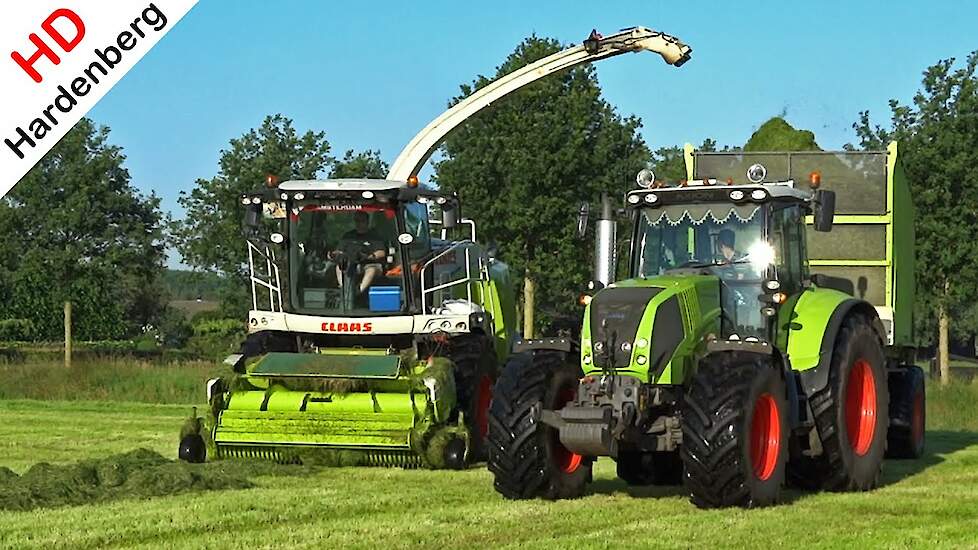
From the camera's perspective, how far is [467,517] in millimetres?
10633

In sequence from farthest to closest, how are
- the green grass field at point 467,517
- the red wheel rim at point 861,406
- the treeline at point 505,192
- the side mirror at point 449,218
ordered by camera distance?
the treeline at point 505,192 → the side mirror at point 449,218 → the red wheel rim at point 861,406 → the green grass field at point 467,517

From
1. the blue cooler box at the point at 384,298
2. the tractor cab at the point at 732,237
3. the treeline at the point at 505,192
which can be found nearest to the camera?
the tractor cab at the point at 732,237

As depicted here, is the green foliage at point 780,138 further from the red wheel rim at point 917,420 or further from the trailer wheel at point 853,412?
the trailer wheel at point 853,412

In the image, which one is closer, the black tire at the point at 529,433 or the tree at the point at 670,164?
the black tire at the point at 529,433

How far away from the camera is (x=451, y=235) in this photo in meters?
15.6

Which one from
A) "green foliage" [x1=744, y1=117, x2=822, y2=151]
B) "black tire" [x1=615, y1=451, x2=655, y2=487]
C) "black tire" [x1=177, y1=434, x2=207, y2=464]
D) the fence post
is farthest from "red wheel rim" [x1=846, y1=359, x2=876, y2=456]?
the fence post

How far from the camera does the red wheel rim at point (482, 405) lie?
1538 cm

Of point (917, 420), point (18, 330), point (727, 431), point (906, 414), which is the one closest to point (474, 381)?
point (906, 414)

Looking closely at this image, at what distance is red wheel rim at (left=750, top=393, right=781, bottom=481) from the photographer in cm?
1134

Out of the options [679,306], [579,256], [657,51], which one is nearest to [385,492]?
[679,306]

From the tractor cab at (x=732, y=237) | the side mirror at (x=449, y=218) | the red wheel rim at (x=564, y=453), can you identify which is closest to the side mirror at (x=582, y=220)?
the tractor cab at (x=732, y=237)

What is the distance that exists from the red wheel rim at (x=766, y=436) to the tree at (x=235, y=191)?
22.1 metres

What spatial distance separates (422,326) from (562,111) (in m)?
16.8

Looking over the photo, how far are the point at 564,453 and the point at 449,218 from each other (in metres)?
4.09
